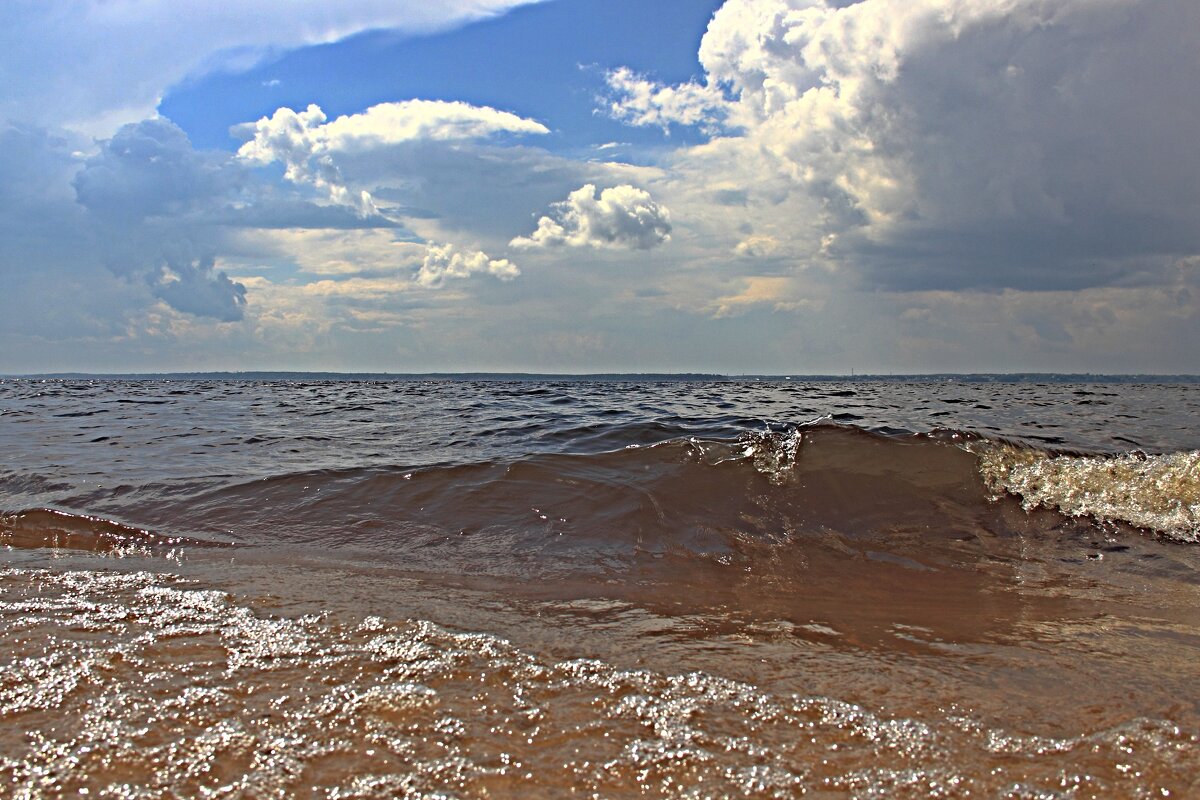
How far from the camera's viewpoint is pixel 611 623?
→ 4.25 meters

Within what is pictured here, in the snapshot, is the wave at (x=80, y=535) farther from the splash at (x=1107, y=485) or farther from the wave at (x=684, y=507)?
the splash at (x=1107, y=485)

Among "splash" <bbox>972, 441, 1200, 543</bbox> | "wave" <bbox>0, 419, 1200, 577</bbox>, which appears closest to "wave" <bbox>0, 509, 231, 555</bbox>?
"wave" <bbox>0, 419, 1200, 577</bbox>

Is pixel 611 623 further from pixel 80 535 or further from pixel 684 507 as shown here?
pixel 80 535

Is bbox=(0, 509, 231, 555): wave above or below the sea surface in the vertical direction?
below

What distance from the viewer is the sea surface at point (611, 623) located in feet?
8.34

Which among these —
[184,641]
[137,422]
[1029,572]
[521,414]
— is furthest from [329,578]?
[137,422]

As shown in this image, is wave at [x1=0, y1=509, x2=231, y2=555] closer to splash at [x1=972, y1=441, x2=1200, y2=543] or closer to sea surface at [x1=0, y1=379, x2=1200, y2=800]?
sea surface at [x1=0, y1=379, x2=1200, y2=800]

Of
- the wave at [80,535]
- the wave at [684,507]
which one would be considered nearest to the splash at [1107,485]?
the wave at [684,507]

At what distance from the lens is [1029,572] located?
581 centimetres

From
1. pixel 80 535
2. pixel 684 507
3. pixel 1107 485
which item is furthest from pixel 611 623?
→ pixel 1107 485

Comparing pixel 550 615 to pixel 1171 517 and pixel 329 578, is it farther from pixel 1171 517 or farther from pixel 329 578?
pixel 1171 517

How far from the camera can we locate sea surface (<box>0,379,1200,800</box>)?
2543mm

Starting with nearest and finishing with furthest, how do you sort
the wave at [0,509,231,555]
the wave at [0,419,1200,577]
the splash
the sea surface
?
the sea surface, the wave at [0,509,231,555], the wave at [0,419,1200,577], the splash

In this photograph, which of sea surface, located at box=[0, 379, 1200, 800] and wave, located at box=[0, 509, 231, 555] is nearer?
sea surface, located at box=[0, 379, 1200, 800]
